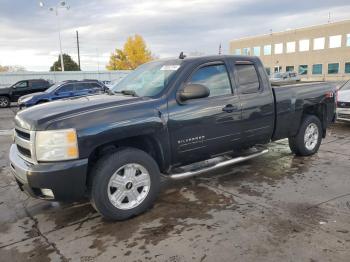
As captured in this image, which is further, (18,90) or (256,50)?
(256,50)

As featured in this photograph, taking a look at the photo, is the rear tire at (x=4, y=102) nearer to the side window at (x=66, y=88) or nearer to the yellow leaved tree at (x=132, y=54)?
the side window at (x=66, y=88)

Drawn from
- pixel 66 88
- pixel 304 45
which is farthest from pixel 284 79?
pixel 304 45

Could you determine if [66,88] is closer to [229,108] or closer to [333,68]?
[229,108]

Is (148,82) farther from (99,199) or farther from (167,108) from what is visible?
(99,199)

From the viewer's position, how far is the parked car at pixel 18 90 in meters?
21.8

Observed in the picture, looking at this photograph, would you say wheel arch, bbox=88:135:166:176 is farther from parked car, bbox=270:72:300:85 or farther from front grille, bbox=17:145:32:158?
parked car, bbox=270:72:300:85

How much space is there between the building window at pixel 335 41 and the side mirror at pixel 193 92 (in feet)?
189

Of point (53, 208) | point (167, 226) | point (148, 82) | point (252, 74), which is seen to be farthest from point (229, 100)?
point (53, 208)

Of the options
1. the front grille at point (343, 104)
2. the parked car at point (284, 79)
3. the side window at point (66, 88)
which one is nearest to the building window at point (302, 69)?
the parked car at point (284, 79)

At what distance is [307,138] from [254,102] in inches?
74.3

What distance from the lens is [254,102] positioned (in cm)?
517

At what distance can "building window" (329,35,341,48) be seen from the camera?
178 feet

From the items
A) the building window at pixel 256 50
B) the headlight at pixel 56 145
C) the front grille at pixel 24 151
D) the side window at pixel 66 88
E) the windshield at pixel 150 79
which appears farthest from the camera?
the building window at pixel 256 50

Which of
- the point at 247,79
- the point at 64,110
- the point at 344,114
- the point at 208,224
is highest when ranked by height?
the point at 247,79
